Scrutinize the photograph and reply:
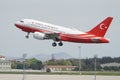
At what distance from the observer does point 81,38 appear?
116 metres

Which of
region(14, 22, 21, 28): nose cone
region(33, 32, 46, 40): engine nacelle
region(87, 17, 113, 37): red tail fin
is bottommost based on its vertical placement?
region(33, 32, 46, 40): engine nacelle

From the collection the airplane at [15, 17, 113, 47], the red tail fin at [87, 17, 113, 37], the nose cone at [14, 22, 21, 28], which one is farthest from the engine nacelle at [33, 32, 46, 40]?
the red tail fin at [87, 17, 113, 37]

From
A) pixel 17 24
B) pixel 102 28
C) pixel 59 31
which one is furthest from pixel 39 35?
pixel 102 28

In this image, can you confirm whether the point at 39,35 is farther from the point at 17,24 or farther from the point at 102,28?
the point at 102,28

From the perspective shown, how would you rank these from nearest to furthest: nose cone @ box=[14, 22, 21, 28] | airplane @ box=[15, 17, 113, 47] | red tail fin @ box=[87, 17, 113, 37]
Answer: airplane @ box=[15, 17, 113, 47] < red tail fin @ box=[87, 17, 113, 37] < nose cone @ box=[14, 22, 21, 28]

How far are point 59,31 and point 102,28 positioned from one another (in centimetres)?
935

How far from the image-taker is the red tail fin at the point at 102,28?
11643 cm

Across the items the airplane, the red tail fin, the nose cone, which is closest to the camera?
the airplane

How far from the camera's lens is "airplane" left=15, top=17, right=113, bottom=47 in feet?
381

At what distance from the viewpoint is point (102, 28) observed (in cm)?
11825

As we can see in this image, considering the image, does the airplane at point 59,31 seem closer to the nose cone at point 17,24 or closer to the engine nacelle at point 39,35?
the engine nacelle at point 39,35

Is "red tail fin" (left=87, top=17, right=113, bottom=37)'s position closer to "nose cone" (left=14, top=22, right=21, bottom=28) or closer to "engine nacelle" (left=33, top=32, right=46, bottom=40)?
"engine nacelle" (left=33, top=32, right=46, bottom=40)

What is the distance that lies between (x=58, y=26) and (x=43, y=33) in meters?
3.68
